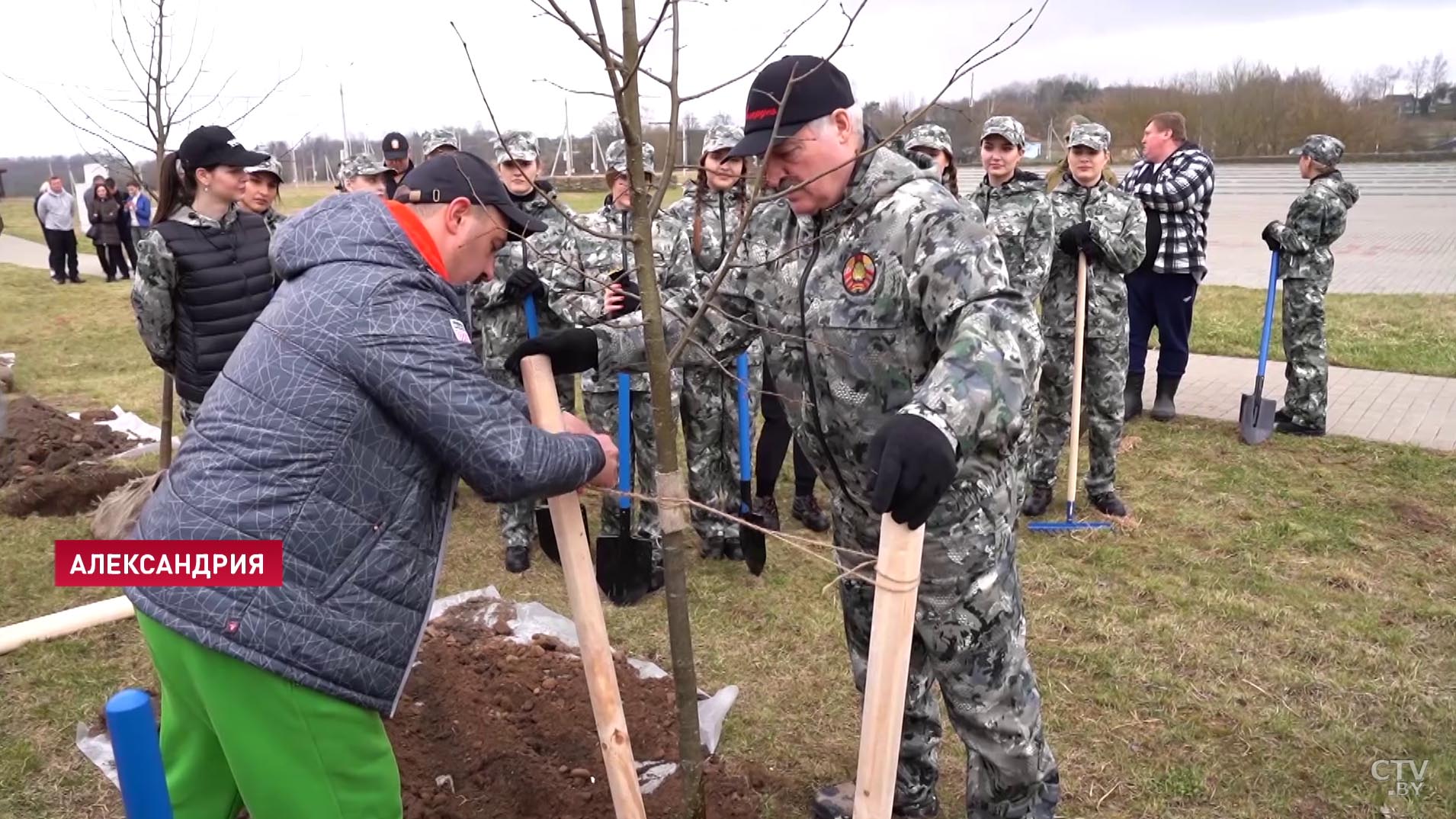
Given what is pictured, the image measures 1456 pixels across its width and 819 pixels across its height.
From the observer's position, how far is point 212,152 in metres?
4.30

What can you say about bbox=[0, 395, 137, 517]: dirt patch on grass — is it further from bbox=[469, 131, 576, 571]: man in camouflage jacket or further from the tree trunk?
the tree trunk

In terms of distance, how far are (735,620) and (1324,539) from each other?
340 cm

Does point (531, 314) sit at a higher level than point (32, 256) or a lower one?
higher

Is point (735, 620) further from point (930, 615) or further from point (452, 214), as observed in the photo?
point (452, 214)

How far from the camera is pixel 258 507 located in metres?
1.93

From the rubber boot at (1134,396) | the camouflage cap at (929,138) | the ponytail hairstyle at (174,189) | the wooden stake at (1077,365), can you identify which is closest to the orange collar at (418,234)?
the ponytail hairstyle at (174,189)

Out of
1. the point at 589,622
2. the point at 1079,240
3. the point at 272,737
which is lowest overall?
the point at 272,737

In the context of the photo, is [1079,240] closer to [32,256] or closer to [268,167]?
[268,167]

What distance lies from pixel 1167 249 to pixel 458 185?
22.6 feet

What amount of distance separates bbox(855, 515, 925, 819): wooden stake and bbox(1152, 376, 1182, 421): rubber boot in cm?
696

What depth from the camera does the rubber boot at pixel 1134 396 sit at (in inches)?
326

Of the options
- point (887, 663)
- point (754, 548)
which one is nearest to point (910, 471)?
point (887, 663)

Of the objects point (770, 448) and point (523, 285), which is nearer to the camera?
point (523, 285)

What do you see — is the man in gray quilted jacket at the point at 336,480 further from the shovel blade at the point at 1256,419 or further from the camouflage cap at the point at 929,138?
the shovel blade at the point at 1256,419
